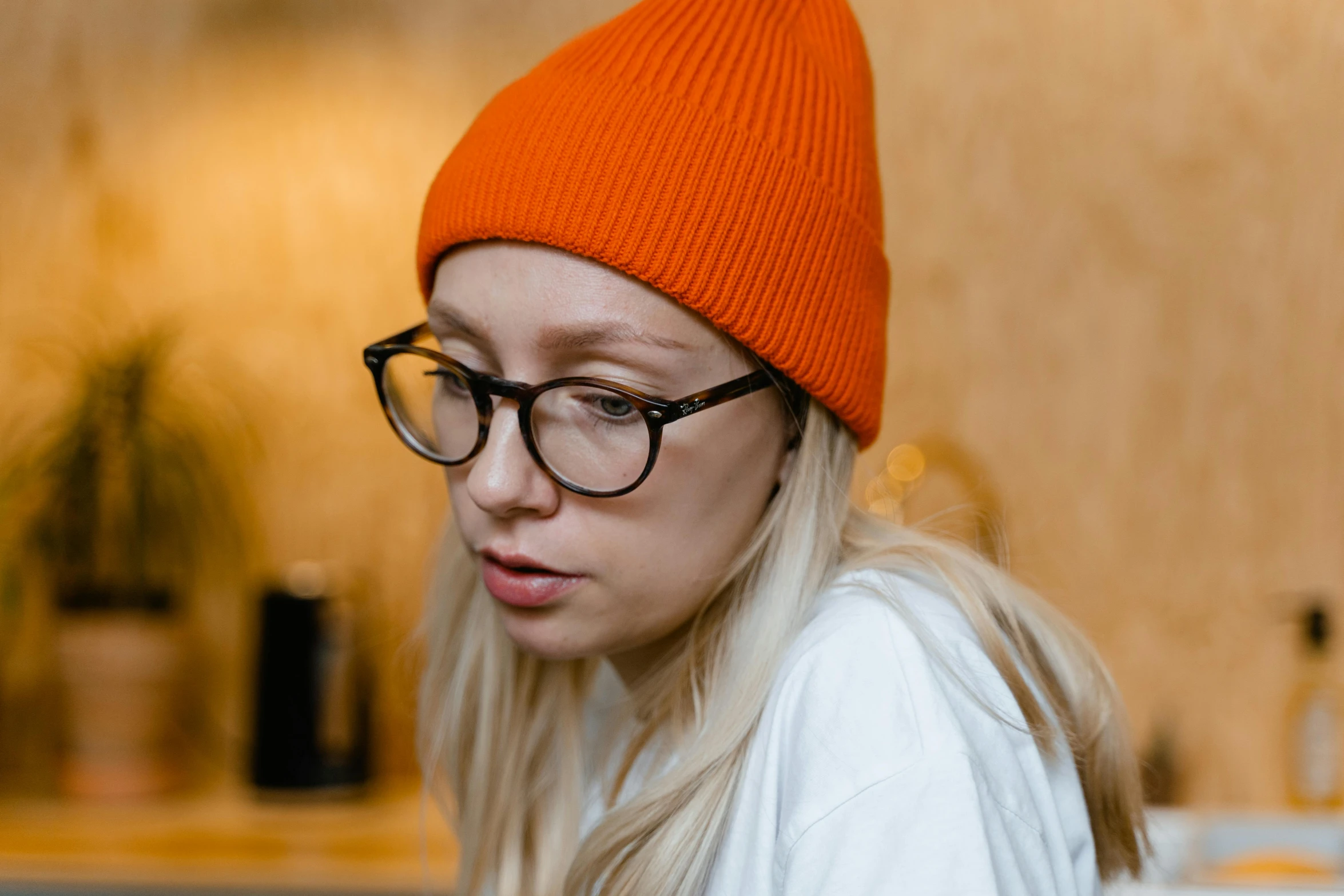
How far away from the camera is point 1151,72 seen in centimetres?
159

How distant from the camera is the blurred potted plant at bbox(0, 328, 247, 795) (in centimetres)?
160

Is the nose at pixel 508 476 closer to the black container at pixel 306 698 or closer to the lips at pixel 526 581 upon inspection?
the lips at pixel 526 581

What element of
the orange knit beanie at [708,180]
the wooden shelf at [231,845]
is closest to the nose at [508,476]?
the orange knit beanie at [708,180]

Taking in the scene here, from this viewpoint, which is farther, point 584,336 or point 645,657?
point 645,657

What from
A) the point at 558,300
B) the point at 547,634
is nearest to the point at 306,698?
the point at 547,634

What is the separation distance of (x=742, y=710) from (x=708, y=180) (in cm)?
34

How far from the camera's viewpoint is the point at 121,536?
5.45 feet

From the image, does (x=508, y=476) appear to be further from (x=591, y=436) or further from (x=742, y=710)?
(x=742, y=710)

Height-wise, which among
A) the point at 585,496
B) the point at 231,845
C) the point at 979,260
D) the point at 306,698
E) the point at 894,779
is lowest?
the point at 231,845

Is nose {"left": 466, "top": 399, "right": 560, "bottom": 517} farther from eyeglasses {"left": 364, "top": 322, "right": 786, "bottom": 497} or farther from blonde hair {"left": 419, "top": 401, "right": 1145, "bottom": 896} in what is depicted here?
blonde hair {"left": 419, "top": 401, "right": 1145, "bottom": 896}

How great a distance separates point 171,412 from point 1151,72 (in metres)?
1.46

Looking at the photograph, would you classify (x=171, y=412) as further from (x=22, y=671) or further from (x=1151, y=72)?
(x=1151, y=72)

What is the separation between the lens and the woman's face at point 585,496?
2.36 feet

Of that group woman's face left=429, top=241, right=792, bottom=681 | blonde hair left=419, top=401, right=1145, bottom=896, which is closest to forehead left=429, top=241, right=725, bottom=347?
woman's face left=429, top=241, right=792, bottom=681
